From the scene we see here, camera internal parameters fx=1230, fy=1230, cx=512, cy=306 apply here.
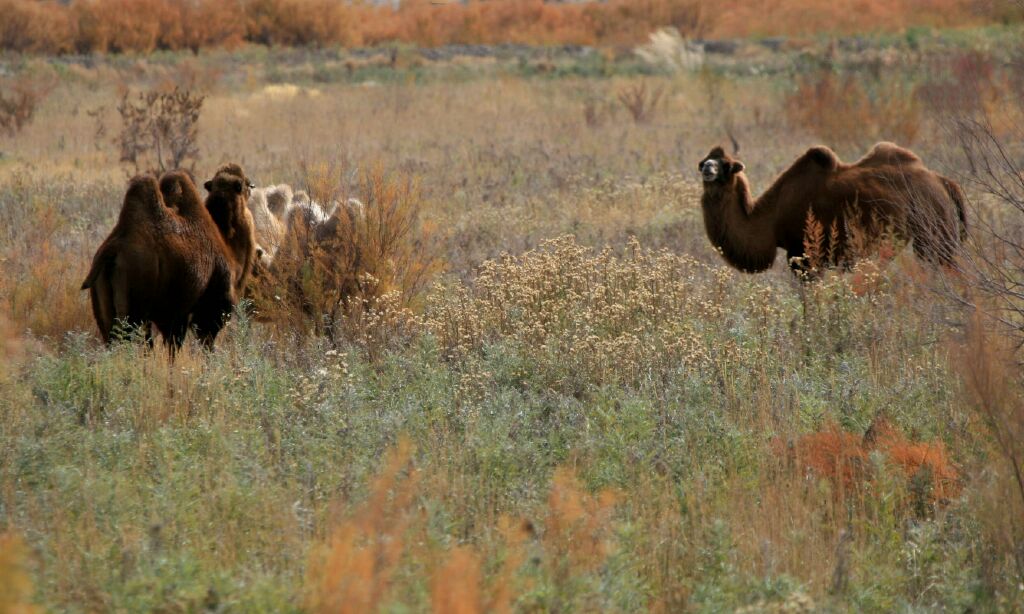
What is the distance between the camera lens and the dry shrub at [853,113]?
2019cm

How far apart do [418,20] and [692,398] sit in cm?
5197

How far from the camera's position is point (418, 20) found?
187 feet

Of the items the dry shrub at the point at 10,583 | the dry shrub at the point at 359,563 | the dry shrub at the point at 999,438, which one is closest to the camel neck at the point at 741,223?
the dry shrub at the point at 999,438

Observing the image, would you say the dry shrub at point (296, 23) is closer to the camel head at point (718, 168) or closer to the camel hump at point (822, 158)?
the camel head at point (718, 168)

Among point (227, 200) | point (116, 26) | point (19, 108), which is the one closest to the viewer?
point (227, 200)

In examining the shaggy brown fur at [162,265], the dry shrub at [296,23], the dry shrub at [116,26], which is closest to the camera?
the shaggy brown fur at [162,265]

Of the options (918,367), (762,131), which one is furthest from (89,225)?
(762,131)

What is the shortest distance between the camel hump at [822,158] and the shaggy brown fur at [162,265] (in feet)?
14.8

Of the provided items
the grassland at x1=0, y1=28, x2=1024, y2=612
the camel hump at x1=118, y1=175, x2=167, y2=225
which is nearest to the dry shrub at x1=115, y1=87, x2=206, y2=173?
the grassland at x1=0, y1=28, x2=1024, y2=612

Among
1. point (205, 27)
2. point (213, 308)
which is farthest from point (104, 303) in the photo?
point (205, 27)

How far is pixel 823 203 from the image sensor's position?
9492mm

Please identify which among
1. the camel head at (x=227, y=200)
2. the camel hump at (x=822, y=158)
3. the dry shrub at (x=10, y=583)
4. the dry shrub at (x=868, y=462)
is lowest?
the dry shrub at (x=868, y=462)

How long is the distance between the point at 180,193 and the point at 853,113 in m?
15.4

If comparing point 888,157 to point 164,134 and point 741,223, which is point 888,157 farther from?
point 164,134
